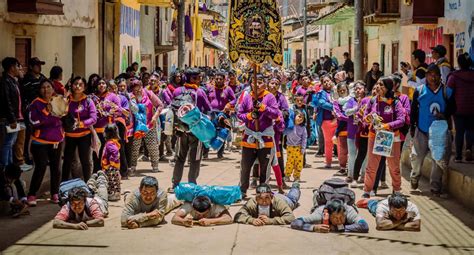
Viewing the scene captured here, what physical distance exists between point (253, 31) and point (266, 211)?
349 centimetres

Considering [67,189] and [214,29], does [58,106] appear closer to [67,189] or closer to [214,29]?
[67,189]

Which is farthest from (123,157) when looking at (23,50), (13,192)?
(23,50)

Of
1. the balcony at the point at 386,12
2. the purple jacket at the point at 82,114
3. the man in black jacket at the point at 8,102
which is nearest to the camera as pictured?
the purple jacket at the point at 82,114

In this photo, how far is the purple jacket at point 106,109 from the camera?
48.7 feet

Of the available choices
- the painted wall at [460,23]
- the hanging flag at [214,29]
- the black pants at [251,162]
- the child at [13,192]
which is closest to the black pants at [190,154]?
the black pants at [251,162]

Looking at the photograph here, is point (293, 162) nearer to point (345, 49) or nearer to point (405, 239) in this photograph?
point (405, 239)

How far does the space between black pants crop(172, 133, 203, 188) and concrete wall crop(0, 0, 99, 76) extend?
489 centimetres

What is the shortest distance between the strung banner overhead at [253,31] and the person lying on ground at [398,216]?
11.7 ft

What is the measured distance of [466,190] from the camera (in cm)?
1334

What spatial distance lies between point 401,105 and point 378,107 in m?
0.32

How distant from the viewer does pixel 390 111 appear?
13711 millimetres

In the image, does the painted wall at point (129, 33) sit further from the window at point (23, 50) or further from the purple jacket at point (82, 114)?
the purple jacket at point (82, 114)

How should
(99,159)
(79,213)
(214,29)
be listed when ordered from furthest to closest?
1. (214,29)
2. (99,159)
3. (79,213)

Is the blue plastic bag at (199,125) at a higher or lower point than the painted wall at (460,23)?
lower
